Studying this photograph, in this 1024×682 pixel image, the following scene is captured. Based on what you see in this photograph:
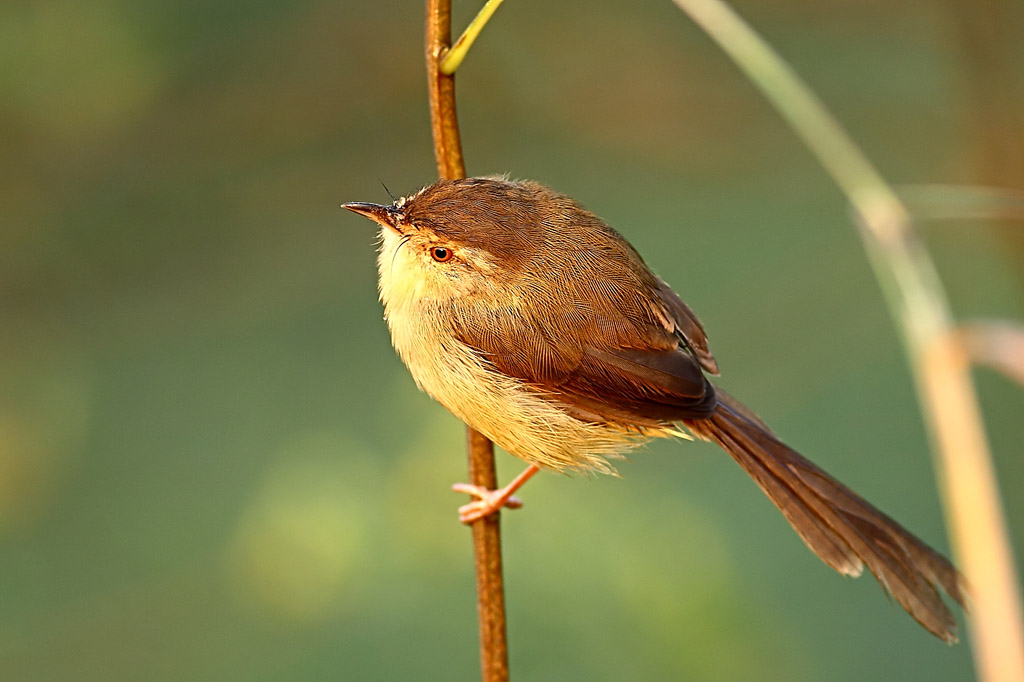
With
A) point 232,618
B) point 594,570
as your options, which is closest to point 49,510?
point 232,618

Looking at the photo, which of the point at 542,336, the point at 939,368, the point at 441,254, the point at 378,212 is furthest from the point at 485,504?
the point at 939,368

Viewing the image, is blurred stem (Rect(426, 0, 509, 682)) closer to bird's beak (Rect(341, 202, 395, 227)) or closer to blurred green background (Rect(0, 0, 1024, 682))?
bird's beak (Rect(341, 202, 395, 227))

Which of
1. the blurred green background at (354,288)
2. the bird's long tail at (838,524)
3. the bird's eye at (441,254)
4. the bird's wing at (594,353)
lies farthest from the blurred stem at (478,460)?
the blurred green background at (354,288)

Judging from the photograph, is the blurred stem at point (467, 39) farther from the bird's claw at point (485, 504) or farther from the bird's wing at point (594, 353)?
the bird's claw at point (485, 504)

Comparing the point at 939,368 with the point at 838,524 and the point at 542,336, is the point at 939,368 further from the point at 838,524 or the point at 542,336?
the point at 838,524

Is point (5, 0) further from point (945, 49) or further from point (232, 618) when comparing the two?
point (945, 49)

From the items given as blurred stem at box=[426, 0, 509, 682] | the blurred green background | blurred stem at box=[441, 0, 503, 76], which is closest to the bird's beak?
blurred stem at box=[426, 0, 509, 682]
